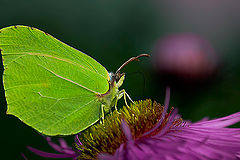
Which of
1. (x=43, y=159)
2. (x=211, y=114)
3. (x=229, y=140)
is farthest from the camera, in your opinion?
(x=43, y=159)

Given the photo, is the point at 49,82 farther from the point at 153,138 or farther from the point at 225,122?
the point at 225,122

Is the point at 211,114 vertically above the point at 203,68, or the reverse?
the point at 203,68

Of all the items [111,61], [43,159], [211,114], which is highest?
[111,61]

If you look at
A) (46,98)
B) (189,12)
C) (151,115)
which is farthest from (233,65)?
(189,12)

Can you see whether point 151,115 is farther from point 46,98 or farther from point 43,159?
point 43,159

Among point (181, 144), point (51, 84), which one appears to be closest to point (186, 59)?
point (51, 84)

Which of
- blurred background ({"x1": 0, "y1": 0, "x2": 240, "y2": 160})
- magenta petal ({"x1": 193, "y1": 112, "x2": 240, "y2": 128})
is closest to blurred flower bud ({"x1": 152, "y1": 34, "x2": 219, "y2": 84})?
blurred background ({"x1": 0, "y1": 0, "x2": 240, "y2": 160})

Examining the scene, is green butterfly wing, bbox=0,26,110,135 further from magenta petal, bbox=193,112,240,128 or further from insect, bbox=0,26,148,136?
magenta petal, bbox=193,112,240,128
